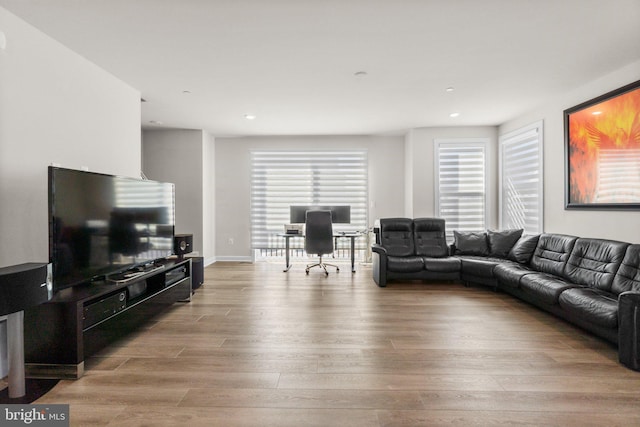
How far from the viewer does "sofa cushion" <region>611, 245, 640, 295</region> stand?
9.76 ft

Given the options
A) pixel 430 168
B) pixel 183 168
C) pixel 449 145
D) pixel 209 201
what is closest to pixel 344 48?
pixel 430 168

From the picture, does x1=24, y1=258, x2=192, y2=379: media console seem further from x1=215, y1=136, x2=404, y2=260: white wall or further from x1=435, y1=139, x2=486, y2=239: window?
x1=435, y1=139, x2=486, y2=239: window

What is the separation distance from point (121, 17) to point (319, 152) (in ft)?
15.3

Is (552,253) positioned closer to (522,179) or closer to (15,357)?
(522,179)

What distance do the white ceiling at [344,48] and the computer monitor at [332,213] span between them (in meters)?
2.08

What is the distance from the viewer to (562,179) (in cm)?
449

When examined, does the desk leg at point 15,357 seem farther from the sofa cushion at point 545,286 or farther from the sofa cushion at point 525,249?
the sofa cushion at point 525,249

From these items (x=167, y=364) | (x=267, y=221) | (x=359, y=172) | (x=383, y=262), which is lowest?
(x=167, y=364)

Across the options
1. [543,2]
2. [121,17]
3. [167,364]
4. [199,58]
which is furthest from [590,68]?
[167,364]

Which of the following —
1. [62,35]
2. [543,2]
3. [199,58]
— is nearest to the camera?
[543,2]

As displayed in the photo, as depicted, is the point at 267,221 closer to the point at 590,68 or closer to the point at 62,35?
the point at 62,35

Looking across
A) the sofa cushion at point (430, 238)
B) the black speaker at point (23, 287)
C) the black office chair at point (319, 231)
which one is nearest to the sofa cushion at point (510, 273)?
the sofa cushion at point (430, 238)

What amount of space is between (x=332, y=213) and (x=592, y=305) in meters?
4.18

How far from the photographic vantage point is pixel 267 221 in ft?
23.0
